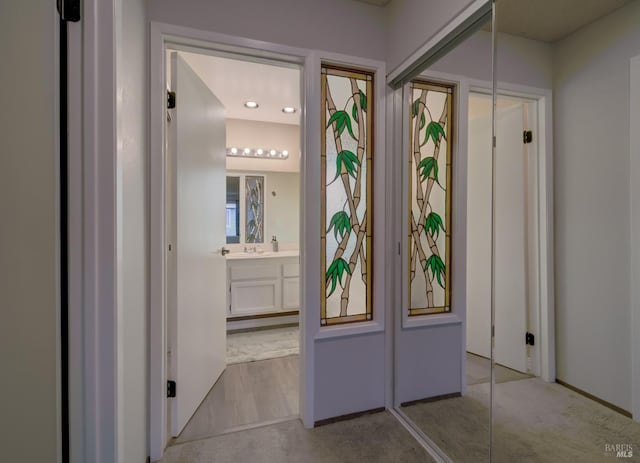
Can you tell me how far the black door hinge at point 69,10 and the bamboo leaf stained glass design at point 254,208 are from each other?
2.82 m

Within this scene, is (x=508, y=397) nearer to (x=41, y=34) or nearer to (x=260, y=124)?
(x=41, y=34)

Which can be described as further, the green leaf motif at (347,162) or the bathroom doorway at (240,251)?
the green leaf motif at (347,162)

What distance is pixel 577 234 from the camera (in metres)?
1.02

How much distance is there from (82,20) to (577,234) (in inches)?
67.8

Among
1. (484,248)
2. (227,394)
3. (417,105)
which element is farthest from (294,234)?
(484,248)

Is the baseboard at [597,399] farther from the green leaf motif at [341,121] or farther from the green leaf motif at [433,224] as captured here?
the green leaf motif at [341,121]

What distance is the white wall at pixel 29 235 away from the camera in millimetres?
769

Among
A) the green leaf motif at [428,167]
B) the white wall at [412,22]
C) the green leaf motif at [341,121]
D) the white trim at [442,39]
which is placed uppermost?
the white wall at [412,22]

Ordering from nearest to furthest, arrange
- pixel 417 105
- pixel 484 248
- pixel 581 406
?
pixel 581 406 → pixel 484 248 → pixel 417 105

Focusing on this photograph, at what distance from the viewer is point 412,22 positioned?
5.29 ft

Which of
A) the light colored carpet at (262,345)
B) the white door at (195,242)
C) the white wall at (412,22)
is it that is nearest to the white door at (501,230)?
the white wall at (412,22)

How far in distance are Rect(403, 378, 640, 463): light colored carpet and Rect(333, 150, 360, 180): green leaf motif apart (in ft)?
4.37

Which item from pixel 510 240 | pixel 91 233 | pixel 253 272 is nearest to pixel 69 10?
pixel 91 233

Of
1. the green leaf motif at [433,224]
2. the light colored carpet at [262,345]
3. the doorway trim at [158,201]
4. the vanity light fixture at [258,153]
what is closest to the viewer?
the doorway trim at [158,201]
